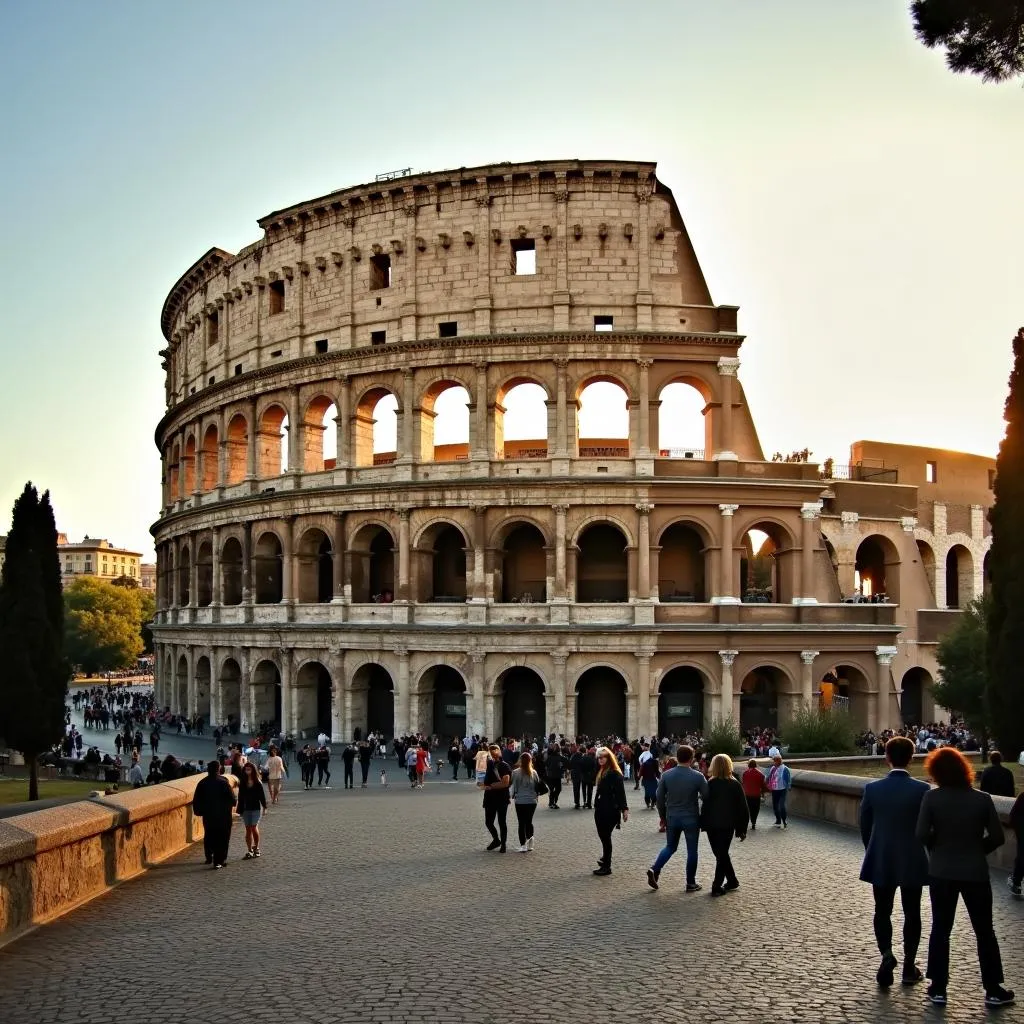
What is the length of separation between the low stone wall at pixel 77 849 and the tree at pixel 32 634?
46.8ft

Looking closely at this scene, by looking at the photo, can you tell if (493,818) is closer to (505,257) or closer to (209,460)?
(505,257)

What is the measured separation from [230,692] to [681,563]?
63.2 ft

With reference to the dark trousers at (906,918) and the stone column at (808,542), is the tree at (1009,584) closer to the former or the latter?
the stone column at (808,542)

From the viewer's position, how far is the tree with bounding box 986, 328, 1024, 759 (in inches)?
742

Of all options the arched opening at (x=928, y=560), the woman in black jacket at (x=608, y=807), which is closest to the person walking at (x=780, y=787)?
the woman in black jacket at (x=608, y=807)

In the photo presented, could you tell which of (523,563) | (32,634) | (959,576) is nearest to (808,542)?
(523,563)

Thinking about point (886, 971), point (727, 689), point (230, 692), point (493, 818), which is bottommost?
point (230, 692)

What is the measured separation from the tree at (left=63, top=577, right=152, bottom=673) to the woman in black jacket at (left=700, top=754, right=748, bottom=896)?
7266 centimetres

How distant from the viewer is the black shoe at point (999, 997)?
20.5 ft

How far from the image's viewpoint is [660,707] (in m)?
32.9

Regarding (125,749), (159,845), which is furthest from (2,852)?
(125,749)

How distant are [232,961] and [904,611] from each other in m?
36.5

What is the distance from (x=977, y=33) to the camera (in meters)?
7.64

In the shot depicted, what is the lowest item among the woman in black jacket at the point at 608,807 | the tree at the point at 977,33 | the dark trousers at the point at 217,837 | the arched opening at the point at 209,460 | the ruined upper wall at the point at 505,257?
the dark trousers at the point at 217,837
